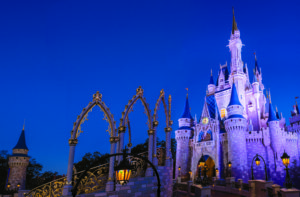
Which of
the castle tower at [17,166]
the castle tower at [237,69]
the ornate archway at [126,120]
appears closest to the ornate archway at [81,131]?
the ornate archway at [126,120]

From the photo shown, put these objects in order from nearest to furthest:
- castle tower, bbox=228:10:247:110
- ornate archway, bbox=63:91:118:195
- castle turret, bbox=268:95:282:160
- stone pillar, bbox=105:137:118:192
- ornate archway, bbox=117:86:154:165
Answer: ornate archway, bbox=63:91:118:195 < stone pillar, bbox=105:137:118:192 < ornate archway, bbox=117:86:154:165 < castle turret, bbox=268:95:282:160 < castle tower, bbox=228:10:247:110

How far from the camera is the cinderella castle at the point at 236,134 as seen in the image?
115 feet

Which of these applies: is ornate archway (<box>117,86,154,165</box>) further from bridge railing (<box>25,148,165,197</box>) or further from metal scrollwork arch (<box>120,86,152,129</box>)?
bridge railing (<box>25,148,165,197</box>)

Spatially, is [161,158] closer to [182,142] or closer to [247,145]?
[247,145]

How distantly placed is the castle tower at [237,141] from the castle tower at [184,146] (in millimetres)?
8829

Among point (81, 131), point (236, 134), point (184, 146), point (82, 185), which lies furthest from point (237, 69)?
point (82, 185)

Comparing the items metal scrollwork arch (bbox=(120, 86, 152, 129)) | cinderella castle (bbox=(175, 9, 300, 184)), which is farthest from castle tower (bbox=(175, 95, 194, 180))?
metal scrollwork arch (bbox=(120, 86, 152, 129))

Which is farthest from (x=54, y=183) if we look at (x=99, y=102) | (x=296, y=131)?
(x=296, y=131)

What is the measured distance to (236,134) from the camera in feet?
119

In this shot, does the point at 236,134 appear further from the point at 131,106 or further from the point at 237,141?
the point at 131,106

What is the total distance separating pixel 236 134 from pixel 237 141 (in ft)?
3.63

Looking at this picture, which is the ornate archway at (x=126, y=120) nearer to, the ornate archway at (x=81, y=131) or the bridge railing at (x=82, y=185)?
the ornate archway at (x=81, y=131)

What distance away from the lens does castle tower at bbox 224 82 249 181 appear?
3421 centimetres

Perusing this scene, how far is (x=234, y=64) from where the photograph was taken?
4647cm
